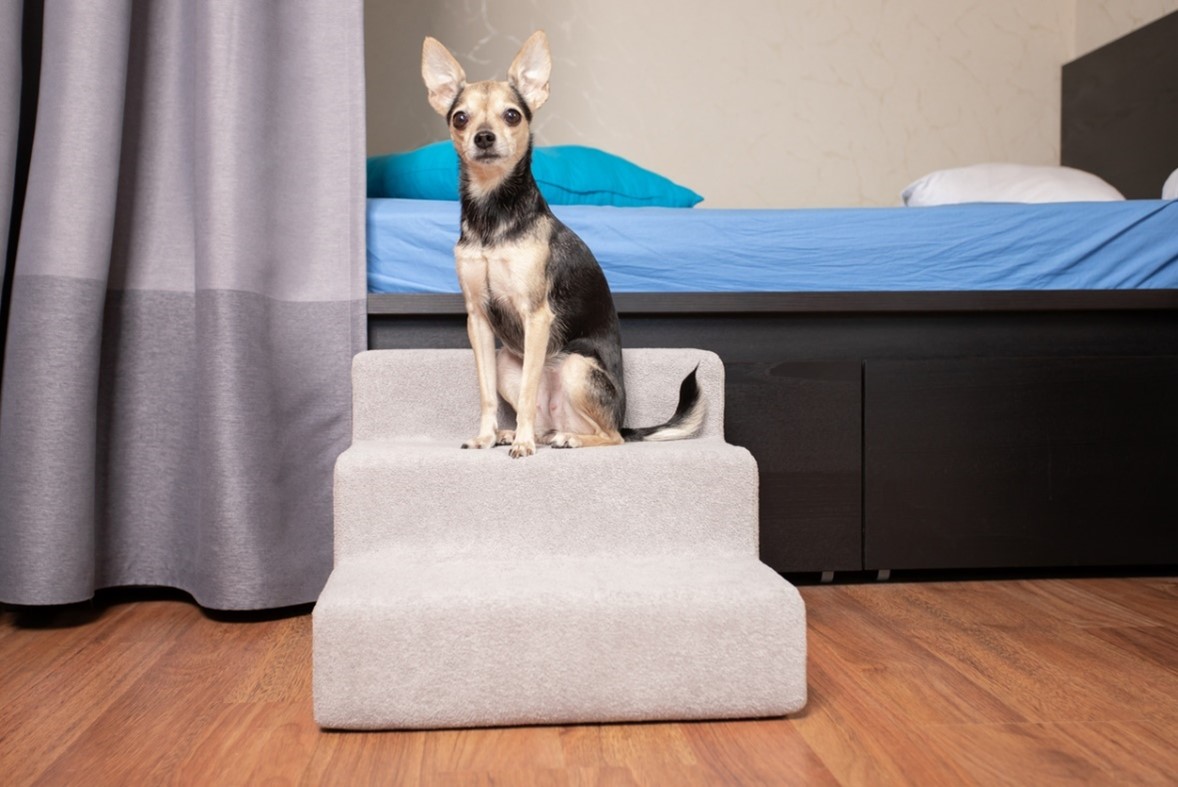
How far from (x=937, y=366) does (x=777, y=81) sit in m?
1.72

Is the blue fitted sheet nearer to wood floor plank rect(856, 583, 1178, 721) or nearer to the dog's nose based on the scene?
the dog's nose

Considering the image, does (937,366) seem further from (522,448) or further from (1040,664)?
(522,448)

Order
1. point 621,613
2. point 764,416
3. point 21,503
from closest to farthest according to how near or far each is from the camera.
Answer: point 621,613 < point 21,503 < point 764,416

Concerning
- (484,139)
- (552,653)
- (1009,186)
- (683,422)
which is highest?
(1009,186)

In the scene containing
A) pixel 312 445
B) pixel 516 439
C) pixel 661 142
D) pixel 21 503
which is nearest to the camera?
pixel 516 439

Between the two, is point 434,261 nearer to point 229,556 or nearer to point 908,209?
point 229,556

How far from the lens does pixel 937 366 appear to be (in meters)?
2.33

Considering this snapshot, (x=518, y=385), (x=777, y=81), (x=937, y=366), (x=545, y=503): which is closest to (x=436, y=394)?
(x=518, y=385)

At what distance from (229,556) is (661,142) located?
229 centimetres

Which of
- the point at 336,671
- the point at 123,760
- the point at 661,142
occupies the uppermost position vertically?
the point at 661,142

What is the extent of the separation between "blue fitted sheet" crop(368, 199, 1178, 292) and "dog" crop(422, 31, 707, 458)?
15.8 inches

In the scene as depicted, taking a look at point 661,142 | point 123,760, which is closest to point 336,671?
point 123,760

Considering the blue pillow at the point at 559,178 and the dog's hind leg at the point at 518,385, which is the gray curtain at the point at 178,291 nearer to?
the blue pillow at the point at 559,178

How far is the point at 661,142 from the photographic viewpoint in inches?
143
